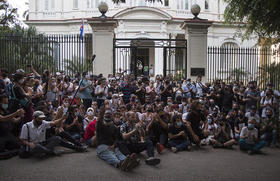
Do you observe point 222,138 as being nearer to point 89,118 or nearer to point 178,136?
point 178,136

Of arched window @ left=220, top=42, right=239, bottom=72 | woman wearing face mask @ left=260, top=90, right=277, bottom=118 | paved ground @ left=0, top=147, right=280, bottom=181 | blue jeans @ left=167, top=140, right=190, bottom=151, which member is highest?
arched window @ left=220, top=42, right=239, bottom=72

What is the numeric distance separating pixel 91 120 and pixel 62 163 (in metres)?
2.53

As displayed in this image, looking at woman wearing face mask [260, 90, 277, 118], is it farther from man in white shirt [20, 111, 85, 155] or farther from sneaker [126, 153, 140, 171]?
man in white shirt [20, 111, 85, 155]

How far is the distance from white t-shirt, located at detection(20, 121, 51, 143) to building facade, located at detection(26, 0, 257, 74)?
875 inches

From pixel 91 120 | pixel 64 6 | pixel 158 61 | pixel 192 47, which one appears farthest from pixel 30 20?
pixel 91 120

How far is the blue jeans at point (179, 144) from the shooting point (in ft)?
31.7

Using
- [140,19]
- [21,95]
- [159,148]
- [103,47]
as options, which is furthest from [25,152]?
[140,19]

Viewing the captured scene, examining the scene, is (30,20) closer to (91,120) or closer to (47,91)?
(47,91)

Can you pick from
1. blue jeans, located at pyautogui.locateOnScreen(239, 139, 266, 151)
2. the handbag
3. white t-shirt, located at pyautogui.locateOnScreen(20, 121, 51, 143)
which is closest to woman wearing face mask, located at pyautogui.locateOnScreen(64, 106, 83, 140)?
white t-shirt, located at pyautogui.locateOnScreen(20, 121, 51, 143)

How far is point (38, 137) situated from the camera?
27.9ft

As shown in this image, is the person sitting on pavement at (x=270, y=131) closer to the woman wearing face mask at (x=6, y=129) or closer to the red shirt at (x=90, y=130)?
the red shirt at (x=90, y=130)

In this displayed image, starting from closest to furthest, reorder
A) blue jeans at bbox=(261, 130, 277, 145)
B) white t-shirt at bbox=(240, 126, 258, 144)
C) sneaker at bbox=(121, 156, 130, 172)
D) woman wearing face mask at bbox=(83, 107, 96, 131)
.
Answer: sneaker at bbox=(121, 156, 130, 172) < white t-shirt at bbox=(240, 126, 258, 144) < woman wearing face mask at bbox=(83, 107, 96, 131) < blue jeans at bbox=(261, 130, 277, 145)

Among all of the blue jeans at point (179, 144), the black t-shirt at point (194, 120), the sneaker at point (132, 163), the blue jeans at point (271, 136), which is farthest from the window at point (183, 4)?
the sneaker at point (132, 163)

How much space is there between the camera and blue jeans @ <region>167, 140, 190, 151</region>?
31.7 ft
